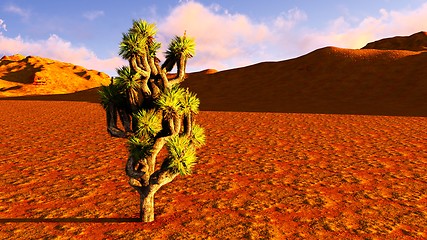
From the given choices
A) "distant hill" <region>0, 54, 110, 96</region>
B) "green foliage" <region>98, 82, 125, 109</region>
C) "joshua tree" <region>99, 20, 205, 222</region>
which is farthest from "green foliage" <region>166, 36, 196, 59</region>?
"distant hill" <region>0, 54, 110, 96</region>

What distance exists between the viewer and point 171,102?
4.89 m

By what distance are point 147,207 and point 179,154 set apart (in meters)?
1.34

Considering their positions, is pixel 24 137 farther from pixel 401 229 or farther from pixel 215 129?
pixel 401 229

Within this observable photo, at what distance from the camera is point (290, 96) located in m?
34.2

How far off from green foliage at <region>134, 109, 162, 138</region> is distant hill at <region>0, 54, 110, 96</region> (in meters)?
63.6

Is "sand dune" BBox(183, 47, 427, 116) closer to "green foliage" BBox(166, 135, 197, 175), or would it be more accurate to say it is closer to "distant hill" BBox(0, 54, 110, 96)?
"green foliage" BBox(166, 135, 197, 175)

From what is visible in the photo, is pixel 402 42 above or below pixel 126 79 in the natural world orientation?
above

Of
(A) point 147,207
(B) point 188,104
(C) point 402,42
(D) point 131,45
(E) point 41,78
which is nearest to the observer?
(D) point 131,45

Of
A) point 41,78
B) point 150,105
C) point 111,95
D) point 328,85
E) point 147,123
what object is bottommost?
point 147,123

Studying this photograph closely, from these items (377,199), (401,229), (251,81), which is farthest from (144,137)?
(251,81)

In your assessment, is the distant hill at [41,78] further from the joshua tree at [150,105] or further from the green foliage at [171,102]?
the green foliage at [171,102]

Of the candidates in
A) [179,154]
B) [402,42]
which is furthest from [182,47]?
[402,42]

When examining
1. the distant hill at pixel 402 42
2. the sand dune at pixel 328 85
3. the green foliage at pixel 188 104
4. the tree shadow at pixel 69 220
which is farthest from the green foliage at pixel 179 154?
the distant hill at pixel 402 42

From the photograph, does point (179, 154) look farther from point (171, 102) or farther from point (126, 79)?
point (126, 79)
